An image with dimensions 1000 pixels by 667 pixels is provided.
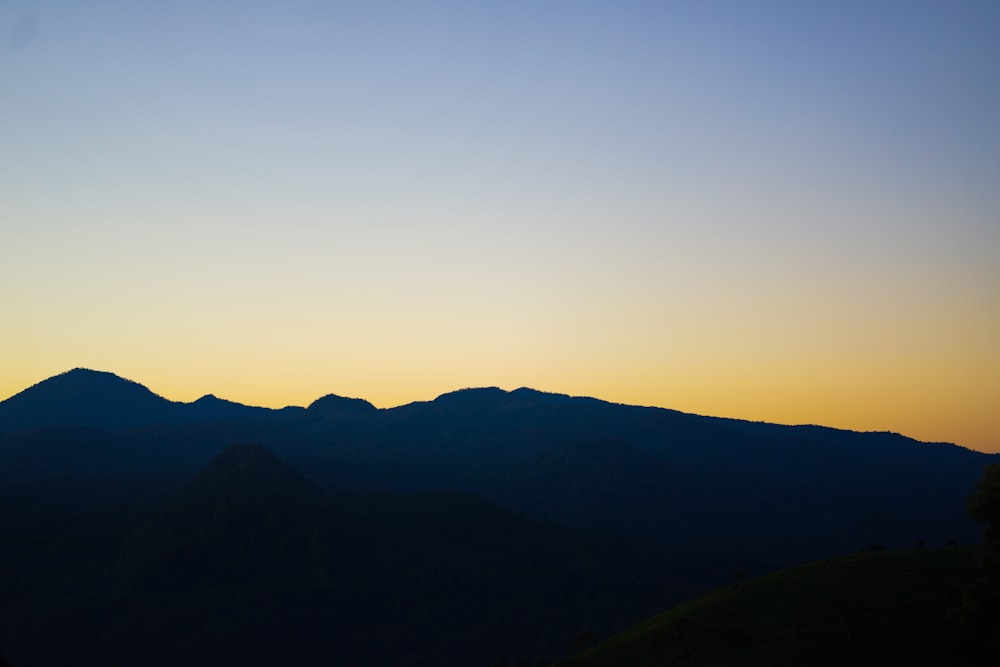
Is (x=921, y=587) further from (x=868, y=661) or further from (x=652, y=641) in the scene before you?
(x=652, y=641)

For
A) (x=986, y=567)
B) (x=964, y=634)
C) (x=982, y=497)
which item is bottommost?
(x=964, y=634)

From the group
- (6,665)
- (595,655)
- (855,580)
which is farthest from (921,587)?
(6,665)

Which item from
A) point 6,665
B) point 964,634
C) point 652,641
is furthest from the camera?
point 652,641

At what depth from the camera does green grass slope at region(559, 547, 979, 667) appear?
213 ft

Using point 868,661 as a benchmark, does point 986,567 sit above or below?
above

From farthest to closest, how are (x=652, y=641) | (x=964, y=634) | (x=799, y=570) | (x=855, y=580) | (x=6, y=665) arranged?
(x=799, y=570) < (x=855, y=580) < (x=652, y=641) < (x=964, y=634) < (x=6, y=665)

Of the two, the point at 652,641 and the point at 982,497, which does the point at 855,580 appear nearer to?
the point at 982,497

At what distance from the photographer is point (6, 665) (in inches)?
1848

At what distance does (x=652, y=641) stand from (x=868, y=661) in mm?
18318

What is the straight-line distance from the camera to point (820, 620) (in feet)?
237

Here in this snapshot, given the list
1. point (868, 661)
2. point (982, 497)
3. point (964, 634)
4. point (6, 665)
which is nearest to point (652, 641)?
point (868, 661)

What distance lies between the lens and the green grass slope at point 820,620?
65000mm

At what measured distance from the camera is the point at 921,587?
75625mm

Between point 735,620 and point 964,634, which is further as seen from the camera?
point 735,620
